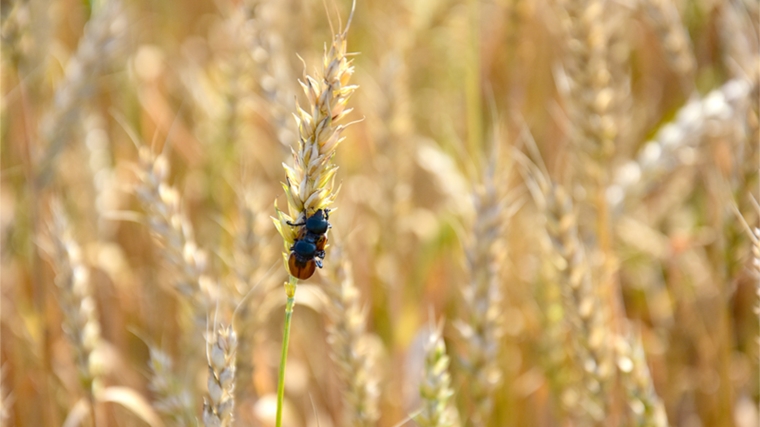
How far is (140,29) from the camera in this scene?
4551 millimetres

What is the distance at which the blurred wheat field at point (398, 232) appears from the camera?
1762 mm

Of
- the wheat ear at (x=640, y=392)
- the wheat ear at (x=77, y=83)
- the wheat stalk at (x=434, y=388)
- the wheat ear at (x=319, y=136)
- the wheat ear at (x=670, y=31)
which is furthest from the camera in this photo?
the wheat ear at (x=670, y=31)

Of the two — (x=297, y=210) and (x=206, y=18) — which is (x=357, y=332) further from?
(x=206, y=18)

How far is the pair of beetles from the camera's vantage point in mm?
1155

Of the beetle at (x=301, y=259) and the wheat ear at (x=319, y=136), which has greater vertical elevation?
the wheat ear at (x=319, y=136)

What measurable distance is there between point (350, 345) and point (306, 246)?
1.67ft

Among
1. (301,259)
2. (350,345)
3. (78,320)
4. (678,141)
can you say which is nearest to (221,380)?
(301,259)

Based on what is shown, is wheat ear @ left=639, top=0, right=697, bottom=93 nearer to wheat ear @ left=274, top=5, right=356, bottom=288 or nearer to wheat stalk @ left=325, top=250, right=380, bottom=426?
wheat stalk @ left=325, top=250, right=380, bottom=426

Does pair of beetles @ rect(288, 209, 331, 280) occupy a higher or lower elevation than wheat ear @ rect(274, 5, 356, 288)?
lower

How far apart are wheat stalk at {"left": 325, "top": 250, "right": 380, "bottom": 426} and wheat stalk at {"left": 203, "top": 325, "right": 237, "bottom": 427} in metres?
0.44

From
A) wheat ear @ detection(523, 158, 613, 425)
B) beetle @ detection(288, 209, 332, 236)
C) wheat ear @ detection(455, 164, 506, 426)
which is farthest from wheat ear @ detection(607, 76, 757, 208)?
beetle @ detection(288, 209, 332, 236)

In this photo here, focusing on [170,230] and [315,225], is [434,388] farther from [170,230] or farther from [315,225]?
[170,230]

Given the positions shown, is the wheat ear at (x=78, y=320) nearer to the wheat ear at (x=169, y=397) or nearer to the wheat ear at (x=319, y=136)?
the wheat ear at (x=169, y=397)

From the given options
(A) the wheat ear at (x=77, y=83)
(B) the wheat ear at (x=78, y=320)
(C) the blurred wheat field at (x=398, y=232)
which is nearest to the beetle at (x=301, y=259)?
(C) the blurred wheat field at (x=398, y=232)
